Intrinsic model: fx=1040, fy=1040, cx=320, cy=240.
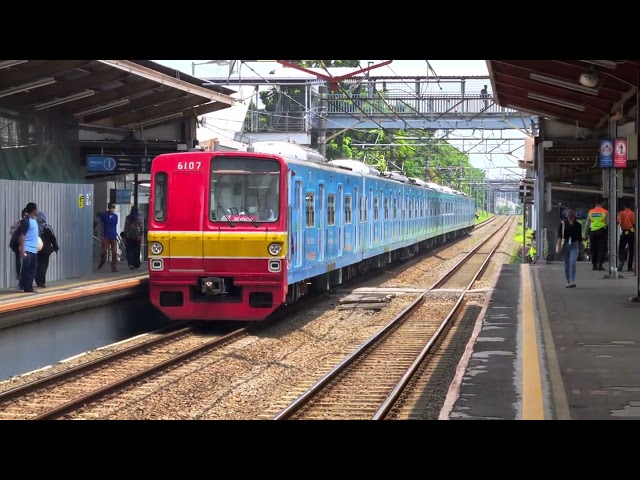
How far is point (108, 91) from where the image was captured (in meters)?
17.9

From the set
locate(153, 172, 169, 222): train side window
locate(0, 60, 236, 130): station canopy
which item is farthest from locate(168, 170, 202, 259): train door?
locate(0, 60, 236, 130): station canopy

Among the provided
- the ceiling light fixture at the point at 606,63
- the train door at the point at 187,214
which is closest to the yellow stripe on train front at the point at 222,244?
the train door at the point at 187,214

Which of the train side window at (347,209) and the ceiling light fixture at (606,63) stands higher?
the ceiling light fixture at (606,63)

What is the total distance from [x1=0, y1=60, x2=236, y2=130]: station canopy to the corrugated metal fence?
59.2 inches

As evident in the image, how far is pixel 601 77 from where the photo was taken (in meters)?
15.9

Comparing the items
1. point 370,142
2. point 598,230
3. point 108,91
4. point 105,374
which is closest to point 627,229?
point 598,230

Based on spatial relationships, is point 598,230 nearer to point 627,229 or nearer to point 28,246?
point 627,229

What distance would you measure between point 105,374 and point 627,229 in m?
12.8

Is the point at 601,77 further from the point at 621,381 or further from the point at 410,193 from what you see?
the point at 410,193

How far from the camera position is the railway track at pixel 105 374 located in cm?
945

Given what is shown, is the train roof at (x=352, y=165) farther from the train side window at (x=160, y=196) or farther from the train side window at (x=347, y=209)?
the train side window at (x=160, y=196)
